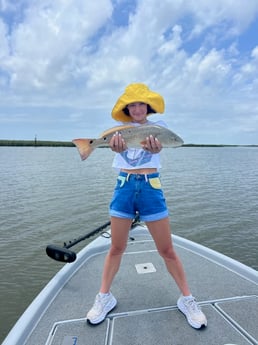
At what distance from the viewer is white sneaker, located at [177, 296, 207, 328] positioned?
2.81 meters

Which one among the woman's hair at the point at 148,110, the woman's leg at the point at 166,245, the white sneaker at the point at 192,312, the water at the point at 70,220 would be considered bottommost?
the water at the point at 70,220

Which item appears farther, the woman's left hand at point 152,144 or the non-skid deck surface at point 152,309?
the woman's left hand at point 152,144

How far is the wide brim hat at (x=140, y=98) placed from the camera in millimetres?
2967

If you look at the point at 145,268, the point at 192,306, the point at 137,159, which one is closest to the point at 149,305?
the point at 192,306

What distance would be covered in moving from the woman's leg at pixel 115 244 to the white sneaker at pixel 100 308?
0.26 ft

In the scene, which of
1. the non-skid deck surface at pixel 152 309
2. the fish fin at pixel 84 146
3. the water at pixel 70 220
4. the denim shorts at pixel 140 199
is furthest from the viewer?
the water at pixel 70 220

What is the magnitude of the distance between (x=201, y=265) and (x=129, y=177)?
6.65 ft

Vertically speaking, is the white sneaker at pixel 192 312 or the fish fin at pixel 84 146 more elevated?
the fish fin at pixel 84 146

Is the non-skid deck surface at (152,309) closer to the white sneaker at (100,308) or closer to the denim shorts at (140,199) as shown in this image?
the white sneaker at (100,308)

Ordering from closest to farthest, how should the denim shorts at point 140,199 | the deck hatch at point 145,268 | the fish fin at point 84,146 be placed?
the denim shorts at point 140,199 < the fish fin at point 84,146 < the deck hatch at point 145,268

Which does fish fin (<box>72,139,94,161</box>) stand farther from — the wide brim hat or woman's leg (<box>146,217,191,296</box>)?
woman's leg (<box>146,217,191,296</box>)

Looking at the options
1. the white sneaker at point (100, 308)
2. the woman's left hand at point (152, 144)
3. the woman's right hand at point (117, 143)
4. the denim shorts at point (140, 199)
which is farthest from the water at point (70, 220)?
the woman's left hand at point (152, 144)

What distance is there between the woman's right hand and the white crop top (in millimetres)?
151

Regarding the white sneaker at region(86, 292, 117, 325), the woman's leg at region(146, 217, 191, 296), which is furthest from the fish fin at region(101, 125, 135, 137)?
the white sneaker at region(86, 292, 117, 325)
